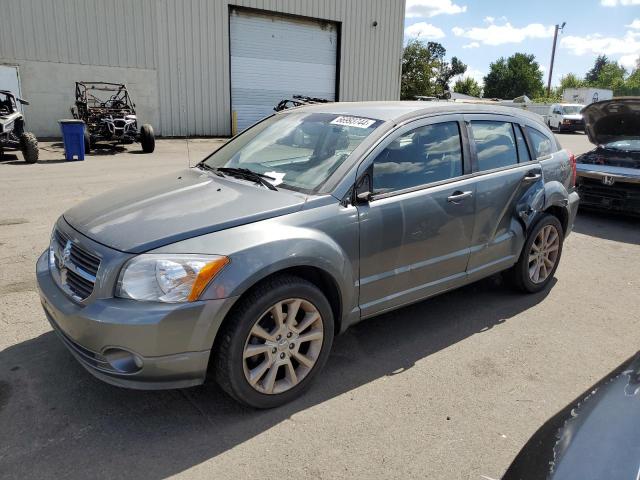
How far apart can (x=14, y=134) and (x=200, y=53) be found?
8.12 metres

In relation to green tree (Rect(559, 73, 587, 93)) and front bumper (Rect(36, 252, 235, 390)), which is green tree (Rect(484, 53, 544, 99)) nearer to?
green tree (Rect(559, 73, 587, 93))

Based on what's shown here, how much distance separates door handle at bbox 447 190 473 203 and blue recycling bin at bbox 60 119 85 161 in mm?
11618

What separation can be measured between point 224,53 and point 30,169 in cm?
991

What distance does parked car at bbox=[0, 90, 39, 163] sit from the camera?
39.5 feet

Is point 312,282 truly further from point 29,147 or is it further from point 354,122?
point 29,147

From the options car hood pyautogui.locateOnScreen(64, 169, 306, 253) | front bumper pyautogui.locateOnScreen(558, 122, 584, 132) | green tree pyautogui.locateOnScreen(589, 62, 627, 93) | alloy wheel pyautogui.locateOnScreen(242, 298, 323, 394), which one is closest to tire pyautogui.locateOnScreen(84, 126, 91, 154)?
car hood pyautogui.locateOnScreen(64, 169, 306, 253)

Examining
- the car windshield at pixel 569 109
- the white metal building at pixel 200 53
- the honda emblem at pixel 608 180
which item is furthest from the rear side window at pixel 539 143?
the car windshield at pixel 569 109

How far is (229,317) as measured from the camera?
2.73 meters

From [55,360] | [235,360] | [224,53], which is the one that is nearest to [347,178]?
[235,360]

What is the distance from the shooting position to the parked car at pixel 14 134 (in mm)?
12039

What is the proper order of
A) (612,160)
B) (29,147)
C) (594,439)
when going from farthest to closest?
(29,147) → (612,160) → (594,439)

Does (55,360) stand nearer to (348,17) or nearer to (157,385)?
(157,385)

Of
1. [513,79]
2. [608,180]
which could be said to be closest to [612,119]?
[608,180]

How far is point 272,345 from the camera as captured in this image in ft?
9.50
